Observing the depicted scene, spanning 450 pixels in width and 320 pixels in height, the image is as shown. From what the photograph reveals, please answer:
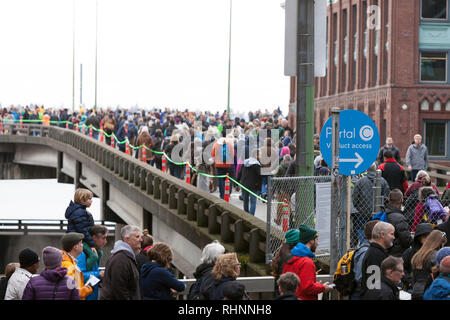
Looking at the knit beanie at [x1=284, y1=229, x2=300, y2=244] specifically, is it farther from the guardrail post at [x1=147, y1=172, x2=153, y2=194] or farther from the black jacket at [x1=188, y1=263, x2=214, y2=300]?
the guardrail post at [x1=147, y1=172, x2=153, y2=194]

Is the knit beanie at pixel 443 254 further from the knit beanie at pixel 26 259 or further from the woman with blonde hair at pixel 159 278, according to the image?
the knit beanie at pixel 26 259

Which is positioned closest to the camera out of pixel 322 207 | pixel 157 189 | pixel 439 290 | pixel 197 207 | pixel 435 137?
pixel 439 290

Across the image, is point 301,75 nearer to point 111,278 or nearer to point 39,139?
point 111,278

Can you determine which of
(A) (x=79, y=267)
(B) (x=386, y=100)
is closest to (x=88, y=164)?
(B) (x=386, y=100)

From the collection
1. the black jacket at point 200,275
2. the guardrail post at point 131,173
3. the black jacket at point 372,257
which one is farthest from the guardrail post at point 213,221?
the guardrail post at point 131,173

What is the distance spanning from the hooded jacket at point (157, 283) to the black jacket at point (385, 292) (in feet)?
6.28

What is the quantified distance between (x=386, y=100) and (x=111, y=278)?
3873 centimetres

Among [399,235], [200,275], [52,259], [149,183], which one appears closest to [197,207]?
[149,183]

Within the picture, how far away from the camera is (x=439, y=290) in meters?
8.31

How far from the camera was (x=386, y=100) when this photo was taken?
46.6m

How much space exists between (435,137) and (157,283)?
38.4 m

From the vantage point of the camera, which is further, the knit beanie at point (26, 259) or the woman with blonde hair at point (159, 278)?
the knit beanie at point (26, 259)

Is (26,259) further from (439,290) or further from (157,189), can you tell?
(157,189)

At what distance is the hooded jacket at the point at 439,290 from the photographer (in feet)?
27.2
